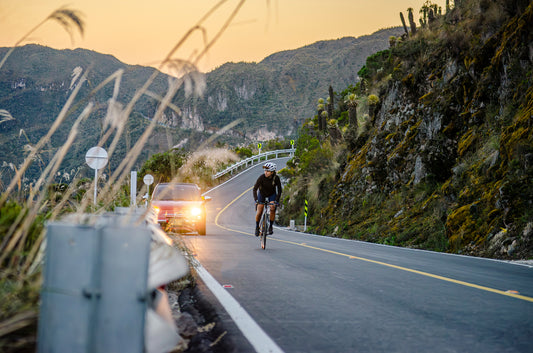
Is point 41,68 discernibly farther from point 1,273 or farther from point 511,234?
point 511,234

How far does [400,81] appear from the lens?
24250 millimetres

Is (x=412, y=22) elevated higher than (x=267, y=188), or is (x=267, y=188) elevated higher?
(x=412, y=22)

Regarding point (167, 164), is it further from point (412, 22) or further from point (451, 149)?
point (412, 22)

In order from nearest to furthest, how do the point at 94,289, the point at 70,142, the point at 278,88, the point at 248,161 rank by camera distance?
the point at 94,289 → the point at 70,142 → the point at 248,161 → the point at 278,88

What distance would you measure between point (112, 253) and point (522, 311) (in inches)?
178

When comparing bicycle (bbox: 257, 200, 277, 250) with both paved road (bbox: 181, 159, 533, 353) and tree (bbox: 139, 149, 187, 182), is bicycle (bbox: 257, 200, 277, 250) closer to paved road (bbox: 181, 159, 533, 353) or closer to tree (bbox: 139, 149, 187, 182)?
paved road (bbox: 181, 159, 533, 353)

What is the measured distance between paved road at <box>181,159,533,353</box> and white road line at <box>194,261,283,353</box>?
8 centimetres

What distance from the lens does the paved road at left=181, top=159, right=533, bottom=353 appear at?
462 centimetres

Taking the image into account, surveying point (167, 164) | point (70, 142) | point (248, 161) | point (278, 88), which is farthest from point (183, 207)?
point (278, 88)

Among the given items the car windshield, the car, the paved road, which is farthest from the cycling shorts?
the car windshield

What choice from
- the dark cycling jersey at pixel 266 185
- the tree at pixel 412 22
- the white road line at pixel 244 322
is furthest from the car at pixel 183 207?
the tree at pixel 412 22

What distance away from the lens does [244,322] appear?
5207 millimetres

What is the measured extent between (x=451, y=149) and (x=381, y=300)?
1346 cm

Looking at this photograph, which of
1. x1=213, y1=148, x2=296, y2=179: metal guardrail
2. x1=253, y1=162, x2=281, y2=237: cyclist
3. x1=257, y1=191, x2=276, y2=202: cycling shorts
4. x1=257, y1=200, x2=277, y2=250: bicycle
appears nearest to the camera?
x1=257, y1=200, x2=277, y2=250: bicycle
